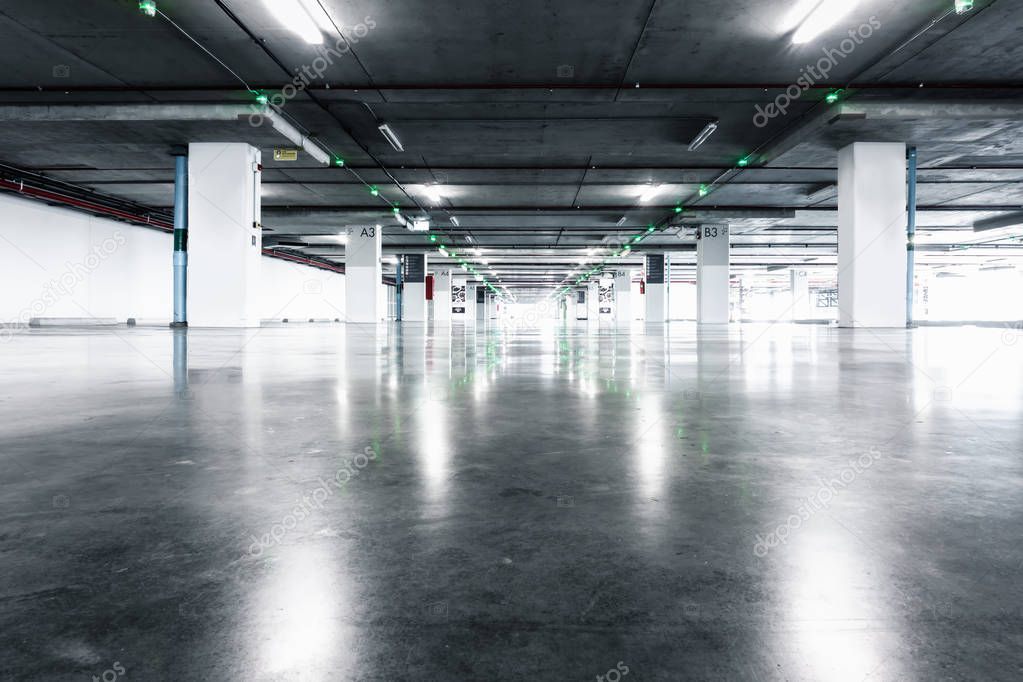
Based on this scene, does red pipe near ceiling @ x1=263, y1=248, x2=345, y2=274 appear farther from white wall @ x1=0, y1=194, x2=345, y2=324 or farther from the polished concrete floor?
the polished concrete floor

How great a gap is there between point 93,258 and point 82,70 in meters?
13.4

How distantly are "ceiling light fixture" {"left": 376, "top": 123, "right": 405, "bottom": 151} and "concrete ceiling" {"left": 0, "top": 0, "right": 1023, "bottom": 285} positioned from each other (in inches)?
7.1

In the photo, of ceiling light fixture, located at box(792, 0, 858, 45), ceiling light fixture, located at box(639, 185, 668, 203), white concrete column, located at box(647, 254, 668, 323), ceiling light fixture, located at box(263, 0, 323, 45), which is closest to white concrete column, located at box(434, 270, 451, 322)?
white concrete column, located at box(647, 254, 668, 323)

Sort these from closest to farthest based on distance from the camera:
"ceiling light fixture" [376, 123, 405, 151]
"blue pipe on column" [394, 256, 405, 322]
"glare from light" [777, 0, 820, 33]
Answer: "glare from light" [777, 0, 820, 33] → "ceiling light fixture" [376, 123, 405, 151] → "blue pipe on column" [394, 256, 405, 322]

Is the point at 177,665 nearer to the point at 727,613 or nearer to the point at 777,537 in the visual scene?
the point at 727,613

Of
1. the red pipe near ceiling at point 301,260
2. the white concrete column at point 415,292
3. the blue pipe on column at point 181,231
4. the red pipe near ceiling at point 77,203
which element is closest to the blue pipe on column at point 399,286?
the white concrete column at point 415,292

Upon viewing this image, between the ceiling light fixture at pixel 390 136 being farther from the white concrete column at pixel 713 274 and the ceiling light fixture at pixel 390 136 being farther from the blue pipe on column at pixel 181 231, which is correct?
the white concrete column at pixel 713 274

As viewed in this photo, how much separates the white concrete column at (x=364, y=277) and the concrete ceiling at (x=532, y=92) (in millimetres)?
5102

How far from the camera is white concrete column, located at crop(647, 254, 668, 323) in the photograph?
3544 cm

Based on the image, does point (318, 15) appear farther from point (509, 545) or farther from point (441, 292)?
point (441, 292)

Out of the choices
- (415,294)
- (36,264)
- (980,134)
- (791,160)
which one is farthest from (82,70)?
(415,294)

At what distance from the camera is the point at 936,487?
1625 mm

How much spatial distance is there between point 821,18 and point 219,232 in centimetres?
1243

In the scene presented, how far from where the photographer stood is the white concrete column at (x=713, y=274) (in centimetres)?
2649
